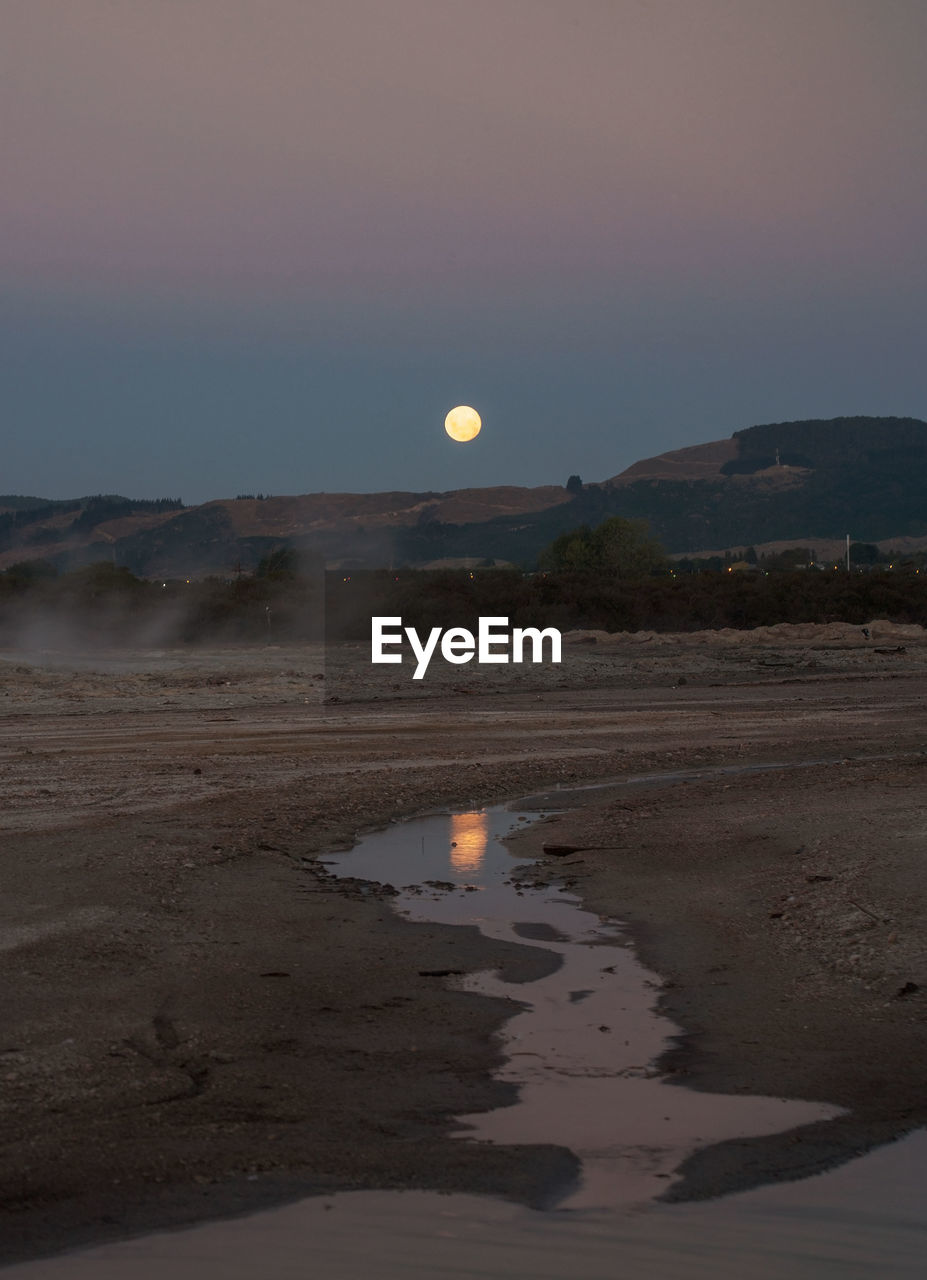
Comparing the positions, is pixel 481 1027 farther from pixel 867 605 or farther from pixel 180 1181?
pixel 867 605

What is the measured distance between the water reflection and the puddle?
878mm

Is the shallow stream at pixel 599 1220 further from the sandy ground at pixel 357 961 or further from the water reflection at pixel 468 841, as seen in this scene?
the water reflection at pixel 468 841

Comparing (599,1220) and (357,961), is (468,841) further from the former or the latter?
(599,1220)

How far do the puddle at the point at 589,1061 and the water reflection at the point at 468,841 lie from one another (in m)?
0.88

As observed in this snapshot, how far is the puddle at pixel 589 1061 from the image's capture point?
516 centimetres

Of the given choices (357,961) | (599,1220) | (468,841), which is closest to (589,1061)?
(599,1220)

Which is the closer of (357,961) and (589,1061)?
(589,1061)

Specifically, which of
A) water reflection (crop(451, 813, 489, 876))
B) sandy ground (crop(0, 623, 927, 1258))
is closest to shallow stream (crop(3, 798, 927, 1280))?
sandy ground (crop(0, 623, 927, 1258))

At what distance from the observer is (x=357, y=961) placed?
813 centimetres

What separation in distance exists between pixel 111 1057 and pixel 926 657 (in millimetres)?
45221

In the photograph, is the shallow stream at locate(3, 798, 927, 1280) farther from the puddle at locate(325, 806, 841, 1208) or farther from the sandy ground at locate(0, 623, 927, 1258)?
the sandy ground at locate(0, 623, 927, 1258)

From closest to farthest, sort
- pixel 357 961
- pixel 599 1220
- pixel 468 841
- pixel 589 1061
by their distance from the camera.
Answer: pixel 599 1220, pixel 589 1061, pixel 357 961, pixel 468 841

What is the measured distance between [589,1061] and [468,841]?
7.07 m

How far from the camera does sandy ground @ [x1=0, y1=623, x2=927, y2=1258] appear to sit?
16.3ft
